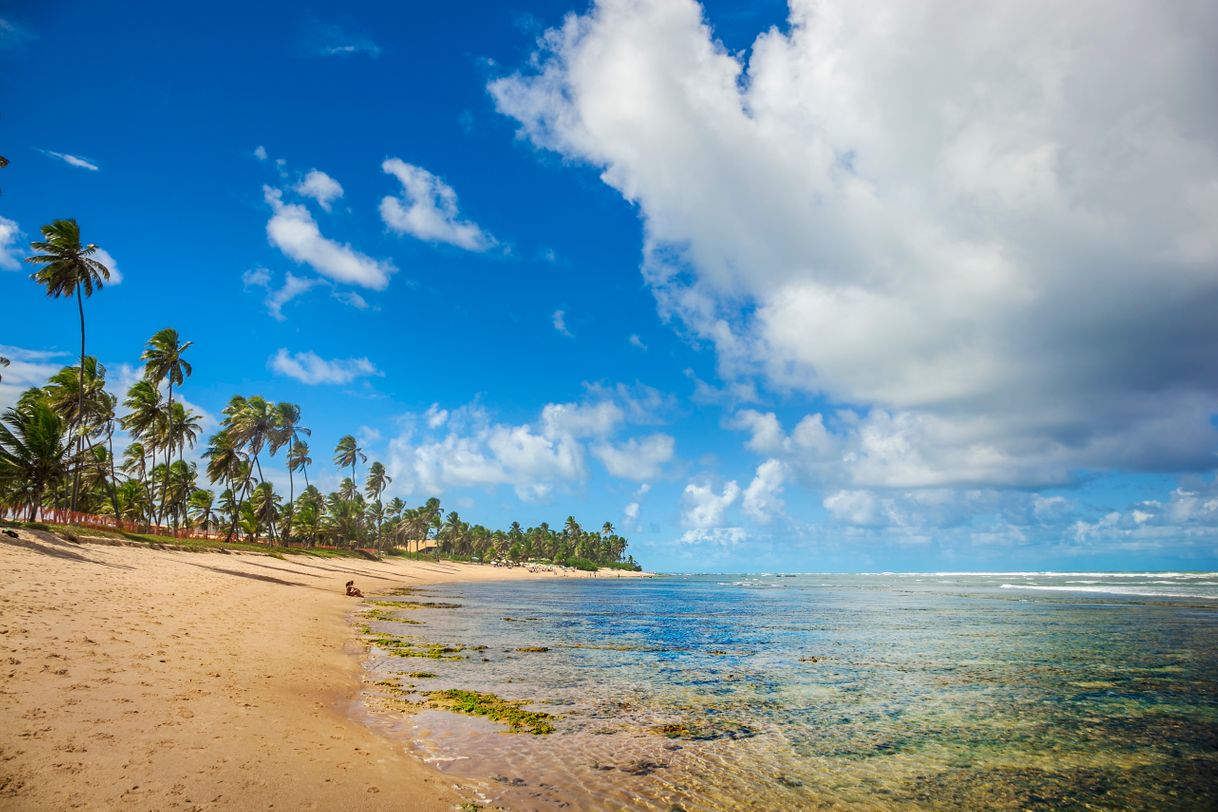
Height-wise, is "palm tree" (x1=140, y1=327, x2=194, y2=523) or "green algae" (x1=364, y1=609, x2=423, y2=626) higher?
"palm tree" (x1=140, y1=327, x2=194, y2=523)

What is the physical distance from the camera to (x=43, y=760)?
7.35m

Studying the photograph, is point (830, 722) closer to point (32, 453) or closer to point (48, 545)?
point (48, 545)

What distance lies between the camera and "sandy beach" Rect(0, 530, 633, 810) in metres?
7.40

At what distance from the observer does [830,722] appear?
48.1 feet

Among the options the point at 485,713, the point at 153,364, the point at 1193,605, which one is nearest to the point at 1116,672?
the point at 485,713

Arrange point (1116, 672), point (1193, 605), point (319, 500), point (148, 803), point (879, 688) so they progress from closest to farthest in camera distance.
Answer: point (148, 803) < point (879, 688) < point (1116, 672) < point (1193, 605) < point (319, 500)

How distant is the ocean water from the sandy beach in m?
1.65

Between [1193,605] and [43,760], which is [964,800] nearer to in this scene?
[43,760]

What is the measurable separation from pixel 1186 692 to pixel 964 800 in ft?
45.7

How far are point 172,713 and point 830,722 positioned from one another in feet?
47.8

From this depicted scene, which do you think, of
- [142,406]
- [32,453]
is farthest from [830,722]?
[142,406]

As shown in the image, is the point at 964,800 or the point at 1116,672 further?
the point at 1116,672

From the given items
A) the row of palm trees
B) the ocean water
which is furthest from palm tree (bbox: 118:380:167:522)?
the ocean water

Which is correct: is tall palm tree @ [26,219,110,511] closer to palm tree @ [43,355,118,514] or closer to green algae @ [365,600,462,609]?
palm tree @ [43,355,118,514]
